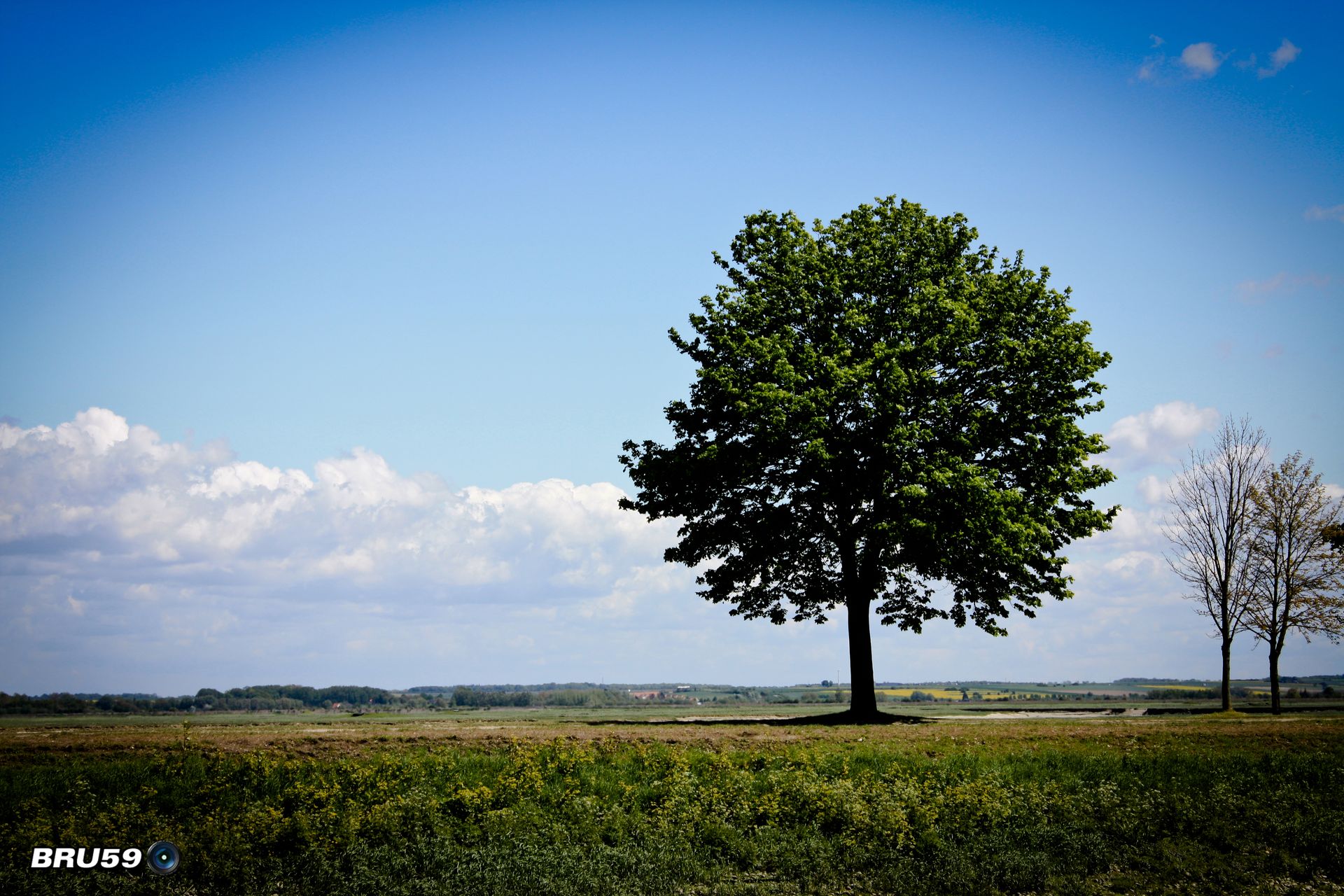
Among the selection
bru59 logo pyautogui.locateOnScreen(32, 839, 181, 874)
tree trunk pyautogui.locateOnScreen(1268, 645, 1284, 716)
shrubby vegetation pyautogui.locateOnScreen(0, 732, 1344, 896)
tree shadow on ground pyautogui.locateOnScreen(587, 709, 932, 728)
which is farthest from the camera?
tree trunk pyautogui.locateOnScreen(1268, 645, 1284, 716)

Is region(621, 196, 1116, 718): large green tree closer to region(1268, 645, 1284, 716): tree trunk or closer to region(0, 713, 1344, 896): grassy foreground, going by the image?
region(0, 713, 1344, 896): grassy foreground

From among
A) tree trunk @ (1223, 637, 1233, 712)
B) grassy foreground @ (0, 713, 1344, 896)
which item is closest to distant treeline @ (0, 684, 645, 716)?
grassy foreground @ (0, 713, 1344, 896)

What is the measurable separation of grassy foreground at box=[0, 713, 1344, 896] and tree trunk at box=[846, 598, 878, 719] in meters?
8.17

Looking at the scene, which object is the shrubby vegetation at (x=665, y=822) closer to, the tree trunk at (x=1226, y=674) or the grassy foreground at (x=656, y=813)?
the grassy foreground at (x=656, y=813)

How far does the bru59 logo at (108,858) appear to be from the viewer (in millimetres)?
15016

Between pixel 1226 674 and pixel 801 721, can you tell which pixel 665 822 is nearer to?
pixel 801 721

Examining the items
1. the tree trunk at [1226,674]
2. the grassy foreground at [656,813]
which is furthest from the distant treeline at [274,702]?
the tree trunk at [1226,674]

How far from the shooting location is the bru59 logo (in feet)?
49.3

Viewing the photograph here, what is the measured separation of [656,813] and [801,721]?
1108 cm

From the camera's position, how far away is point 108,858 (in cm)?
1530

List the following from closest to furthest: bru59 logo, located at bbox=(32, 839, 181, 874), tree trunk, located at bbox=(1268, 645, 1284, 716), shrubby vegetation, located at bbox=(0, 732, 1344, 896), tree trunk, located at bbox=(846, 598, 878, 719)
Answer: bru59 logo, located at bbox=(32, 839, 181, 874) → shrubby vegetation, located at bbox=(0, 732, 1344, 896) → tree trunk, located at bbox=(846, 598, 878, 719) → tree trunk, located at bbox=(1268, 645, 1284, 716)

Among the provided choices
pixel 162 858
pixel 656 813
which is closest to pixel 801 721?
pixel 656 813

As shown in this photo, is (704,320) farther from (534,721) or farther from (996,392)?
(534,721)

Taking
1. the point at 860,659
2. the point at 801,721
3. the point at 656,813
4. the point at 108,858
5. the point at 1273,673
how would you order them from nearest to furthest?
the point at 108,858, the point at 656,813, the point at 801,721, the point at 860,659, the point at 1273,673
